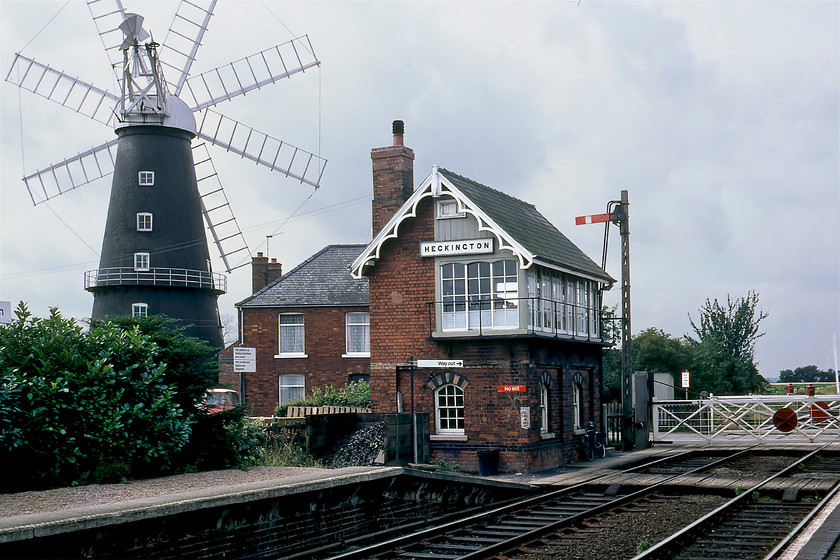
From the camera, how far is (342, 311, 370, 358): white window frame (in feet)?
123

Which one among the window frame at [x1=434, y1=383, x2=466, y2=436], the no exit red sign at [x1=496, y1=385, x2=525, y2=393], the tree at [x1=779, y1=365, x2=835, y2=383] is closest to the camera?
the no exit red sign at [x1=496, y1=385, x2=525, y2=393]

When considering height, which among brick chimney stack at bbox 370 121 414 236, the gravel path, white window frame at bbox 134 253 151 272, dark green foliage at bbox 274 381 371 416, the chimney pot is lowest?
the gravel path

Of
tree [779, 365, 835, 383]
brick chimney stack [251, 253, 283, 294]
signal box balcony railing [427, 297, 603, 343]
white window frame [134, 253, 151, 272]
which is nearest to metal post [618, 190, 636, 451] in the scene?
signal box balcony railing [427, 297, 603, 343]

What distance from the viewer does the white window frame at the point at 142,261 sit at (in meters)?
37.5

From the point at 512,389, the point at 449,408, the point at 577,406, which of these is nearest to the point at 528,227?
the point at 577,406

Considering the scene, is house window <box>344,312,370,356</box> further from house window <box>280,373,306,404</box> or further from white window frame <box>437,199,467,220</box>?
white window frame <box>437,199,467,220</box>

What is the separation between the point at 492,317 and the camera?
2494 centimetres

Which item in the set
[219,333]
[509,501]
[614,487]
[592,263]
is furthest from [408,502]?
[219,333]

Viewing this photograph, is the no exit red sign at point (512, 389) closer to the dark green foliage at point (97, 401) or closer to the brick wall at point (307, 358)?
the dark green foliage at point (97, 401)

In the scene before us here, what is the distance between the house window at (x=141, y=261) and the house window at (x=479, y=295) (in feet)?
54.9

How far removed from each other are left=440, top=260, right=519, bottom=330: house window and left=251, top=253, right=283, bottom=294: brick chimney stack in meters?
17.9

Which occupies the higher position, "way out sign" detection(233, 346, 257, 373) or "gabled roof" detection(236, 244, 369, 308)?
"gabled roof" detection(236, 244, 369, 308)

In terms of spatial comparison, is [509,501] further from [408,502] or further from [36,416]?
[36,416]

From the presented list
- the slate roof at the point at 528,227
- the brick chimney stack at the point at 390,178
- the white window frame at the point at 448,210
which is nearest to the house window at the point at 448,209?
the white window frame at the point at 448,210
